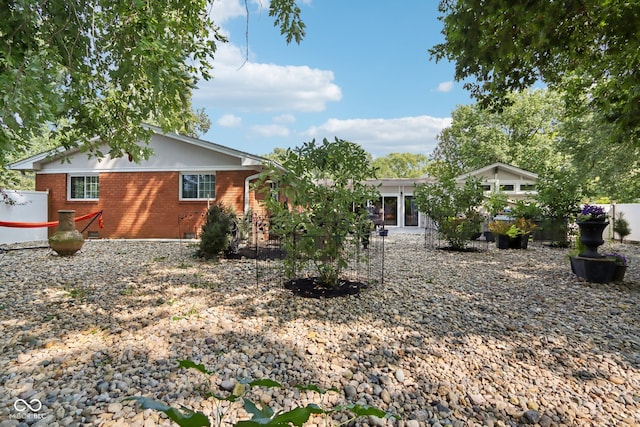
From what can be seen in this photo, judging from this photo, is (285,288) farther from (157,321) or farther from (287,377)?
(287,377)

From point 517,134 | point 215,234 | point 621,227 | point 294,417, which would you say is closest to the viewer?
point 294,417

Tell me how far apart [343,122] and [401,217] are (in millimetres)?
23107

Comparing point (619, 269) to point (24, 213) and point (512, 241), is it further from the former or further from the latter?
point (24, 213)

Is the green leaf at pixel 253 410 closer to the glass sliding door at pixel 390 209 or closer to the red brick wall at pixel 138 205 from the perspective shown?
the red brick wall at pixel 138 205

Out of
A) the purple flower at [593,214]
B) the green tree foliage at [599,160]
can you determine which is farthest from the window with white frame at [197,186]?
the green tree foliage at [599,160]

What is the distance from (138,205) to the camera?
11594 mm

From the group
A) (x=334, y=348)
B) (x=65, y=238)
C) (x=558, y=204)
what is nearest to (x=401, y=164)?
(x=558, y=204)

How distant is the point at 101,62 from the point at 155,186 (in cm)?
786

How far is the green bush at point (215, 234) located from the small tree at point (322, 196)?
293cm

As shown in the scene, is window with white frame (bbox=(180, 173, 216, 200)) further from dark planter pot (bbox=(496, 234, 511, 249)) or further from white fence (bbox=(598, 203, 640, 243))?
white fence (bbox=(598, 203, 640, 243))

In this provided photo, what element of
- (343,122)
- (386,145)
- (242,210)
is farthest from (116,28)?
(386,145)

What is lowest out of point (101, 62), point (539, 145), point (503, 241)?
point (503, 241)

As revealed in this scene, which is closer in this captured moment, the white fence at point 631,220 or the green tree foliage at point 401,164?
the white fence at point 631,220

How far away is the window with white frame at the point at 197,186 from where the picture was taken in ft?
36.8
